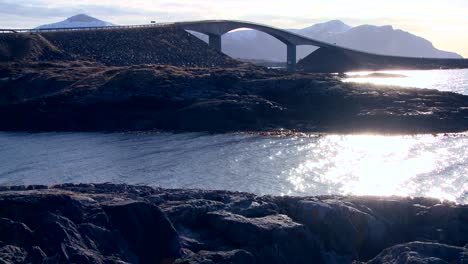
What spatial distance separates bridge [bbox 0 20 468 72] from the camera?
375 ft

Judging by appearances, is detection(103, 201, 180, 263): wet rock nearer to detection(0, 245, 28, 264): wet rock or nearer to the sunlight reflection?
detection(0, 245, 28, 264): wet rock

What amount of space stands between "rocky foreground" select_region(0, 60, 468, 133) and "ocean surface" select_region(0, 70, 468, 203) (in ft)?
12.0

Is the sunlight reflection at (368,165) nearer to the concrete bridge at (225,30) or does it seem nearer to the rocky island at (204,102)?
the rocky island at (204,102)

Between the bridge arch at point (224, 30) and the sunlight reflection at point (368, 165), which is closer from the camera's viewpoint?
the sunlight reflection at point (368, 165)

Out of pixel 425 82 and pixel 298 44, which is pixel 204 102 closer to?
pixel 425 82

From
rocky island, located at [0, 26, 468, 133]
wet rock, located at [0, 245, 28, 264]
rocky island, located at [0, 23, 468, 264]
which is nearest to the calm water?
rocky island, located at [0, 26, 468, 133]

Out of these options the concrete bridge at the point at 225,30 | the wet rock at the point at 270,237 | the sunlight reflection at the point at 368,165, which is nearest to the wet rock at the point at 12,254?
the wet rock at the point at 270,237

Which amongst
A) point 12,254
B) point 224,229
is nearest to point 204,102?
point 224,229

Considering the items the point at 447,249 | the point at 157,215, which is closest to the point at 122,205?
the point at 157,215

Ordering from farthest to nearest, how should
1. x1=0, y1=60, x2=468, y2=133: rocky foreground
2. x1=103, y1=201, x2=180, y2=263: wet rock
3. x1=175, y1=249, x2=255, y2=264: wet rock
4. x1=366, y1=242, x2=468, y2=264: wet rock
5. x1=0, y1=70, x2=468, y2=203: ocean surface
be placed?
1. x1=0, y1=60, x2=468, y2=133: rocky foreground
2. x1=0, y1=70, x2=468, y2=203: ocean surface
3. x1=103, y1=201, x2=180, y2=263: wet rock
4. x1=175, y1=249, x2=255, y2=264: wet rock
5. x1=366, y1=242, x2=468, y2=264: wet rock

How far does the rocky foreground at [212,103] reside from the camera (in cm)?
→ 6072

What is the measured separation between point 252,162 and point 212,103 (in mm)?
20646

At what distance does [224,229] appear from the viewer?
2088cm

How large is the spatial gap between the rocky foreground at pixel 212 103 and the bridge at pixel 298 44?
2810 centimetres
